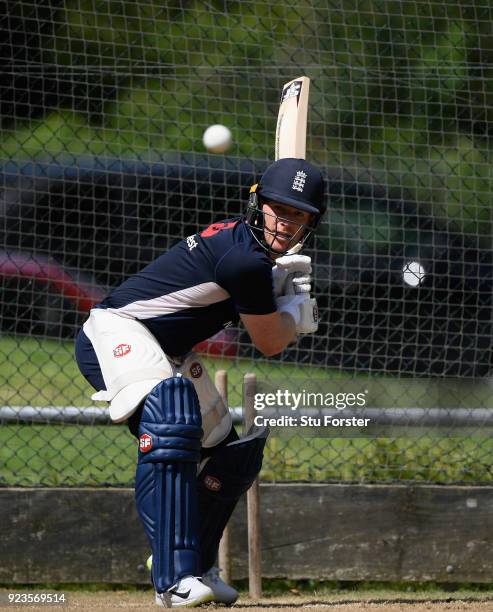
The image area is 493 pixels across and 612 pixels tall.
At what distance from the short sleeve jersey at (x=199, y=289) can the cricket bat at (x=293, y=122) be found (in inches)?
22.7

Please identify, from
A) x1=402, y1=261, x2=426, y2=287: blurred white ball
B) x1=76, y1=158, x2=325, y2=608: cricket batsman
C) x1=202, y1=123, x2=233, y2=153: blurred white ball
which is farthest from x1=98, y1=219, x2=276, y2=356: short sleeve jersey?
x1=202, y1=123, x2=233, y2=153: blurred white ball

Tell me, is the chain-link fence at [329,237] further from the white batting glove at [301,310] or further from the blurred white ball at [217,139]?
the white batting glove at [301,310]

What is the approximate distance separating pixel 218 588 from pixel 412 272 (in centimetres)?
287

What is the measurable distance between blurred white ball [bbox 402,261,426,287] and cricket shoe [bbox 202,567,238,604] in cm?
276

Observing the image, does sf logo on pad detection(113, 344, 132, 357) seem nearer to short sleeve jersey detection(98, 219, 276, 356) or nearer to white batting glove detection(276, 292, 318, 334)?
short sleeve jersey detection(98, 219, 276, 356)

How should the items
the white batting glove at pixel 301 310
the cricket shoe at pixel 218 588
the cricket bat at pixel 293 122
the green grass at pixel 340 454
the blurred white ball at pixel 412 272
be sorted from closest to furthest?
the white batting glove at pixel 301 310 → the cricket shoe at pixel 218 588 → the cricket bat at pixel 293 122 → the green grass at pixel 340 454 → the blurred white ball at pixel 412 272

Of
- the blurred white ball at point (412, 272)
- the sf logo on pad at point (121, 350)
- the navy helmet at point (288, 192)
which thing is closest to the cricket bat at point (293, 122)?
the navy helmet at point (288, 192)

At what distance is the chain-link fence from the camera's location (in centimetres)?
671

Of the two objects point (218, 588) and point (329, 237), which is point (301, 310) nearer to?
point (218, 588)

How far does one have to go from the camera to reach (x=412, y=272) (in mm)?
7066

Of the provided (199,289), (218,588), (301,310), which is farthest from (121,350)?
(218,588)

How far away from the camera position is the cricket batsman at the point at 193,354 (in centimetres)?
431

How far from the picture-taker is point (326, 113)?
338 inches

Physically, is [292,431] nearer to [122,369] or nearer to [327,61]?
[122,369]
